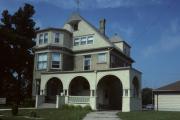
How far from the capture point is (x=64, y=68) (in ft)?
128

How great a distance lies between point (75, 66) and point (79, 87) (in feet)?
10.7

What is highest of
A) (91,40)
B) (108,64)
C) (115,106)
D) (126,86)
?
(91,40)

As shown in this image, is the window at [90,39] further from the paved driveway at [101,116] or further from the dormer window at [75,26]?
the paved driveway at [101,116]

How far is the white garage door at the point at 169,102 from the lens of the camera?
36688 millimetres

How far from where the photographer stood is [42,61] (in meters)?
39.3

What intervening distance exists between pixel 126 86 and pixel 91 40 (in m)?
10.1

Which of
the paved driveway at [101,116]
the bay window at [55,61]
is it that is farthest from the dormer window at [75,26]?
the paved driveway at [101,116]

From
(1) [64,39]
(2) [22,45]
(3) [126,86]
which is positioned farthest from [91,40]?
(2) [22,45]

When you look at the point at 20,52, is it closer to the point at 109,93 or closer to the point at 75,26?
the point at 75,26

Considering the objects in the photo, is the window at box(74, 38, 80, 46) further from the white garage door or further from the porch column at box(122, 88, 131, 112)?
the white garage door

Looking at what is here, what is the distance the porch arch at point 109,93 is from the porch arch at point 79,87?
6.34ft

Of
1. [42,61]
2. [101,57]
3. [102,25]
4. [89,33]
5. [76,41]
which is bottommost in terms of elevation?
[42,61]

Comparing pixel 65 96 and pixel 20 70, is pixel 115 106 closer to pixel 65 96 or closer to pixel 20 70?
pixel 65 96

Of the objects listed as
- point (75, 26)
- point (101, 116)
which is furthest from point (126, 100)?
point (75, 26)
